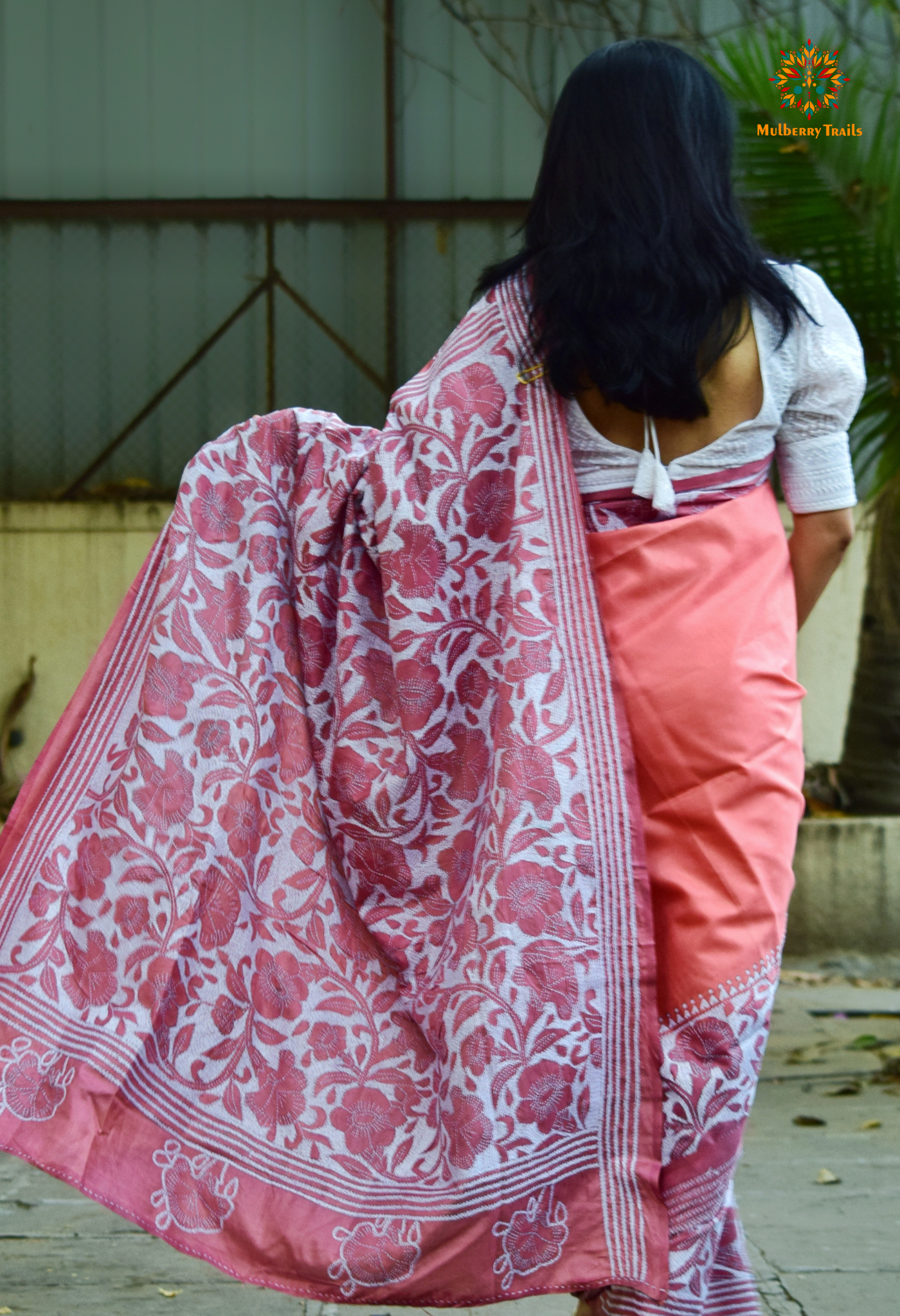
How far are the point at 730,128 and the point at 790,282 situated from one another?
21 centimetres

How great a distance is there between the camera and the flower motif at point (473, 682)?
6.50 ft

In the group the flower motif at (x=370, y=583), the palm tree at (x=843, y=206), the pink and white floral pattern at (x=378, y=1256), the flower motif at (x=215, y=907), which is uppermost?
the palm tree at (x=843, y=206)

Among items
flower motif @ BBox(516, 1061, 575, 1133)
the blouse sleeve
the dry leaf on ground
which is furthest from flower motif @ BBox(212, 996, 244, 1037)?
the dry leaf on ground

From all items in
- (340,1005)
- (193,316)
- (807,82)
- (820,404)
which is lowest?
(340,1005)

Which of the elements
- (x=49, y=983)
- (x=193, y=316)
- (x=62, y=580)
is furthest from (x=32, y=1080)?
(x=193, y=316)

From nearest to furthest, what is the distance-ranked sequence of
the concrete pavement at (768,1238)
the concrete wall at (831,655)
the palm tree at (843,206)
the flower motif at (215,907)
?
the flower motif at (215,907), the concrete pavement at (768,1238), the palm tree at (843,206), the concrete wall at (831,655)

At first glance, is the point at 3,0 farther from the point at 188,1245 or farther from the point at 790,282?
the point at 188,1245

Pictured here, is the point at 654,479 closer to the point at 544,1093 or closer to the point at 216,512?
the point at 216,512

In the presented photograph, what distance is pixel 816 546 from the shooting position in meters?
1.99

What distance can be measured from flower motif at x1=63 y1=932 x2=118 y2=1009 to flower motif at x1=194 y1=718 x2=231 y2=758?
0.96 ft

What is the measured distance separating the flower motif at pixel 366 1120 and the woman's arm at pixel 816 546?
0.87m

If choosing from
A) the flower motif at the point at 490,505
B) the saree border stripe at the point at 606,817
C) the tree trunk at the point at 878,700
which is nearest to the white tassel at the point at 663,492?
the saree border stripe at the point at 606,817

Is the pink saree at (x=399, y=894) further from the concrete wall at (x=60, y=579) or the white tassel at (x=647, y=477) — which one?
the concrete wall at (x=60, y=579)

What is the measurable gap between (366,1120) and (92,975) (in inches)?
16.8
